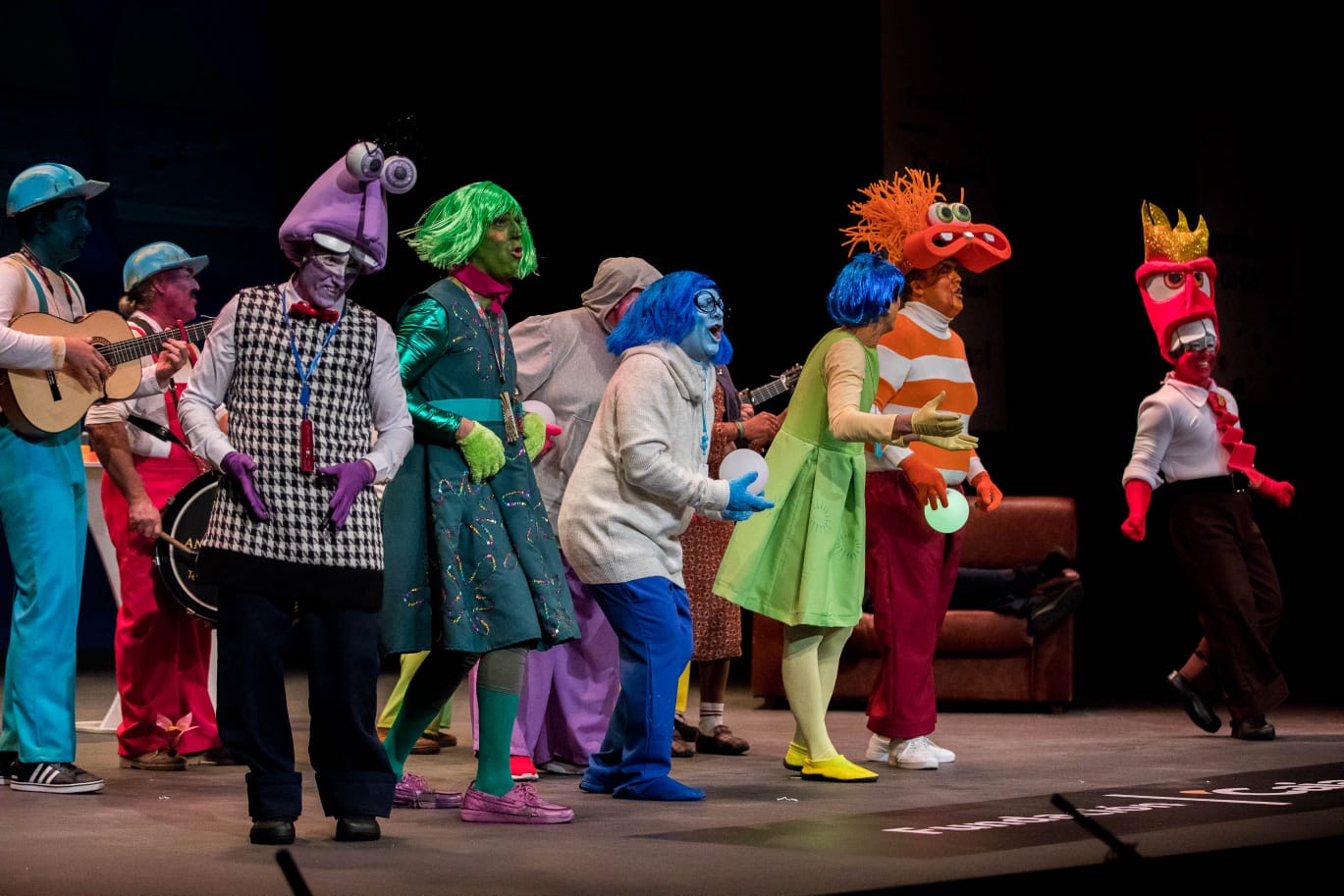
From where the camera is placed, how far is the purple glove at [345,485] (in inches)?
142

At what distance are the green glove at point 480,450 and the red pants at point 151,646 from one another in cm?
150

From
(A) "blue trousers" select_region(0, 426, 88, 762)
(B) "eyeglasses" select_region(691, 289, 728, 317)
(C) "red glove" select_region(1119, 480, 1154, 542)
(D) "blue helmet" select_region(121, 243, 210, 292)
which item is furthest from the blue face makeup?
(C) "red glove" select_region(1119, 480, 1154, 542)

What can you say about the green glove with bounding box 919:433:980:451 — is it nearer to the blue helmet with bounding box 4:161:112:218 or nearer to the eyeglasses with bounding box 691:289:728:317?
the eyeglasses with bounding box 691:289:728:317

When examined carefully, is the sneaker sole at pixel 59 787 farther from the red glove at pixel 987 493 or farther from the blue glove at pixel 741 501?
the red glove at pixel 987 493

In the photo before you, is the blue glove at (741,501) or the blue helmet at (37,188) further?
the blue helmet at (37,188)

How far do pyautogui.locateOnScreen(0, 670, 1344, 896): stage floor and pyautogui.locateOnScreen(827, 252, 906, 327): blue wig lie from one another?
125 cm

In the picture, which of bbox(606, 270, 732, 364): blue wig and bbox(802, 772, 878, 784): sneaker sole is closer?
bbox(606, 270, 732, 364): blue wig

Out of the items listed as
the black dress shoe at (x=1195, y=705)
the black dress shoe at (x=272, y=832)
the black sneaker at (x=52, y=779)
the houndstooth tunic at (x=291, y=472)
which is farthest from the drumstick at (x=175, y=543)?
the black dress shoe at (x=1195, y=705)

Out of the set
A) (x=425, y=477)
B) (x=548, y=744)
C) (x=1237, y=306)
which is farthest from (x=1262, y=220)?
(x=425, y=477)

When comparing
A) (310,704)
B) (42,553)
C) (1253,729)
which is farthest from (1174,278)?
(42,553)

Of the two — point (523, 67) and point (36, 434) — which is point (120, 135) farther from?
point (36, 434)

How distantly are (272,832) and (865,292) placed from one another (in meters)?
2.18

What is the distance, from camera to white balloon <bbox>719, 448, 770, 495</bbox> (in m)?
4.38

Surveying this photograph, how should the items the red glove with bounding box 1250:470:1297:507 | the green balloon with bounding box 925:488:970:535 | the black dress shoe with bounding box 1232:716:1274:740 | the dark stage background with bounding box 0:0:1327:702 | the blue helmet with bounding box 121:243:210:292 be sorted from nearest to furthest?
the green balloon with bounding box 925:488:970:535
the blue helmet with bounding box 121:243:210:292
the black dress shoe with bounding box 1232:716:1274:740
the red glove with bounding box 1250:470:1297:507
the dark stage background with bounding box 0:0:1327:702
